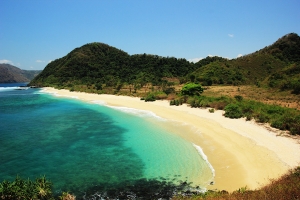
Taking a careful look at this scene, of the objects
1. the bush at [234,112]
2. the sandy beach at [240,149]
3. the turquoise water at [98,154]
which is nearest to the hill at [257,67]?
the bush at [234,112]

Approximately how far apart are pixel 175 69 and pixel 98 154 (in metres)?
119

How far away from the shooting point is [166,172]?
1424 cm

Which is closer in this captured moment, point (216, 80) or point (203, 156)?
point (203, 156)

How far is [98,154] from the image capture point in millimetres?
18281

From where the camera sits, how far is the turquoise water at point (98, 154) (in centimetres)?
1377

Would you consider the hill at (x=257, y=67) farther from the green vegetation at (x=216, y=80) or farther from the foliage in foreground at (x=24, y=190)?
the foliage in foreground at (x=24, y=190)

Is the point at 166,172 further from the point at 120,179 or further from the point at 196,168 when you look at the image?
the point at 120,179

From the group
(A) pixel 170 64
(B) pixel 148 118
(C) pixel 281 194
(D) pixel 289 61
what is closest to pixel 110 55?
(A) pixel 170 64

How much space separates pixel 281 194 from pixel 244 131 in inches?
570

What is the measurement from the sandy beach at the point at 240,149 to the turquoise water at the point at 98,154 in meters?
1.20

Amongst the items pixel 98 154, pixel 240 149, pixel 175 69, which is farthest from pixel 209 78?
pixel 98 154

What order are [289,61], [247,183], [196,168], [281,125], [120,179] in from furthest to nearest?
[289,61], [281,125], [196,168], [120,179], [247,183]

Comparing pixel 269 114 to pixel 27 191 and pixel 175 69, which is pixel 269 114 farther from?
pixel 175 69

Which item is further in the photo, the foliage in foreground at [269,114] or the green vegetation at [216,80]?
the green vegetation at [216,80]
